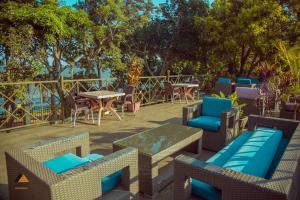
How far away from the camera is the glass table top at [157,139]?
252 cm

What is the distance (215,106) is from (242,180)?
8.41ft

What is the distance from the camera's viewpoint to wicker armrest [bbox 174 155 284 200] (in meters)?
1.28

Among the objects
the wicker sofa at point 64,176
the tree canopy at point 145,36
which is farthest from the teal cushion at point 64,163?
the tree canopy at point 145,36

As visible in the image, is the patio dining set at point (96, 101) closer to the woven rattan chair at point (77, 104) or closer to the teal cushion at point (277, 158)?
the woven rattan chair at point (77, 104)

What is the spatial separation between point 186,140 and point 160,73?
11814mm

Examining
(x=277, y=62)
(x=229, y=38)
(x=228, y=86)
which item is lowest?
(x=228, y=86)

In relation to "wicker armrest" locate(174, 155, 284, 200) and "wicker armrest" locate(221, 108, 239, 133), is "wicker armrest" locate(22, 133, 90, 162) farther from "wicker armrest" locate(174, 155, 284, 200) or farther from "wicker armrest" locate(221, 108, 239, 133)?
"wicker armrest" locate(221, 108, 239, 133)

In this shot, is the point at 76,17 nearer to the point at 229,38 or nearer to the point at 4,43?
the point at 4,43

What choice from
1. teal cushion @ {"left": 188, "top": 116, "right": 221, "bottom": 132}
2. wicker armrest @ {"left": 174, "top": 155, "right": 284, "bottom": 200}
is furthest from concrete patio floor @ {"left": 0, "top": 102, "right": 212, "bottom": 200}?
wicker armrest @ {"left": 174, "top": 155, "right": 284, "bottom": 200}

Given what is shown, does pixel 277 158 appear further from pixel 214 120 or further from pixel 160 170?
pixel 214 120

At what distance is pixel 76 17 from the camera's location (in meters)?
9.14

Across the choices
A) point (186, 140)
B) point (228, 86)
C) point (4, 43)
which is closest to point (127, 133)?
point (186, 140)

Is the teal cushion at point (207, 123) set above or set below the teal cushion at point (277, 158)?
above

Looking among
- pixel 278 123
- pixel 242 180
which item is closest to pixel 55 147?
pixel 242 180
